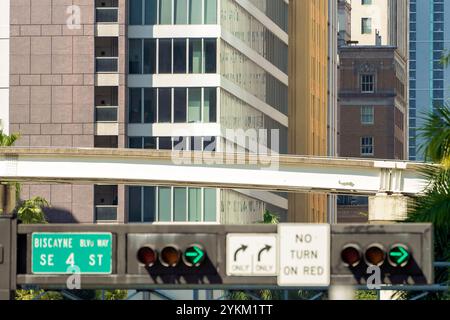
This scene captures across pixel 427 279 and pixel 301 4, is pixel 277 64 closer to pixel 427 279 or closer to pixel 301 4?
pixel 301 4

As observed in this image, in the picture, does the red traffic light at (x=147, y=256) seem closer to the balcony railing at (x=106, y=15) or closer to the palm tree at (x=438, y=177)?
the palm tree at (x=438, y=177)

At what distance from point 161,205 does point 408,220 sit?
230 ft

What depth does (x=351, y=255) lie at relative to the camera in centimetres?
2795

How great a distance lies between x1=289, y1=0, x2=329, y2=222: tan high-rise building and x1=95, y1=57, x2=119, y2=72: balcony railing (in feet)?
103

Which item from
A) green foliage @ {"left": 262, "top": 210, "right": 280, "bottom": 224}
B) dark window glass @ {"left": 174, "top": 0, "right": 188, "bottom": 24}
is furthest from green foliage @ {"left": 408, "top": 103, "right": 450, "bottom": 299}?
green foliage @ {"left": 262, "top": 210, "right": 280, "bottom": 224}

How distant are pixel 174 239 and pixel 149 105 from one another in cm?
7610

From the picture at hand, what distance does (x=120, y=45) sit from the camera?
103062 millimetres

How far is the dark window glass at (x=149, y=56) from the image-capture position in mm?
103875

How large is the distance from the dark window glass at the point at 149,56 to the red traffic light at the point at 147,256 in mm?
75981

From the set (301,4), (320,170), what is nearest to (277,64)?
(301,4)

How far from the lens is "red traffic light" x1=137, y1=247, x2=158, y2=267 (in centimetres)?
2819

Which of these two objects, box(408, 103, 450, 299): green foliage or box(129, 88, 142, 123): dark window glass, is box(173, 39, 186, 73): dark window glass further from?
box(408, 103, 450, 299): green foliage

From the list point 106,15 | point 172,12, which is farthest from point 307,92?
point 106,15

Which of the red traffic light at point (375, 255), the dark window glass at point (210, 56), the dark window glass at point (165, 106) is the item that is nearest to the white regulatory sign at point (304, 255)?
the red traffic light at point (375, 255)
